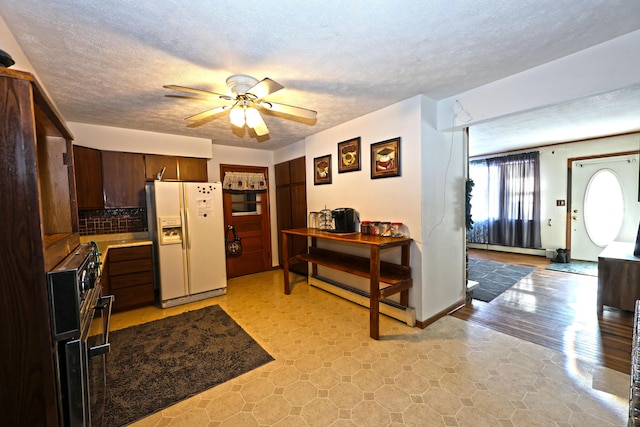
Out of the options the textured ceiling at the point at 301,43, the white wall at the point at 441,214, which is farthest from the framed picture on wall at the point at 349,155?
the white wall at the point at 441,214

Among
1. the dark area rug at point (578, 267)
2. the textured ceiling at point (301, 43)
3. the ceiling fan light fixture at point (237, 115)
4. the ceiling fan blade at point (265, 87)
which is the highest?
the textured ceiling at point (301, 43)

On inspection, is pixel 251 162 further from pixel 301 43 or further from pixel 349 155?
pixel 301 43

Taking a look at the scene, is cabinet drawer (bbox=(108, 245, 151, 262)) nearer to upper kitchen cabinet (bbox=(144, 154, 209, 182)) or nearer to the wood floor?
upper kitchen cabinet (bbox=(144, 154, 209, 182))

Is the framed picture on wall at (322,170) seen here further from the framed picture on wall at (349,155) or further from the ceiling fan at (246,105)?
the ceiling fan at (246,105)

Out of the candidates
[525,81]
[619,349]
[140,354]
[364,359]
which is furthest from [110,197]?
[619,349]

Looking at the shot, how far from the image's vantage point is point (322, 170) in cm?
389

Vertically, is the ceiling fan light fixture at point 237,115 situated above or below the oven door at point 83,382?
above

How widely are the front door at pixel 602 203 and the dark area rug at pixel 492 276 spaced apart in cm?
136

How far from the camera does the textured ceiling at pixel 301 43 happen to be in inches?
56.4

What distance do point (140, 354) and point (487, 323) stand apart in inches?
134

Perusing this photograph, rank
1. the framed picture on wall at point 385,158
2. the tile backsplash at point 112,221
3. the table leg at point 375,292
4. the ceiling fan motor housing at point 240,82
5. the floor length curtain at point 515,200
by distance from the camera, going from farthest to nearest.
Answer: the floor length curtain at point 515,200, the tile backsplash at point 112,221, the framed picture on wall at point 385,158, the table leg at point 375,292, the ceiling fan motor housing at point 240,82

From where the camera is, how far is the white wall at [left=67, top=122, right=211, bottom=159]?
3279mm

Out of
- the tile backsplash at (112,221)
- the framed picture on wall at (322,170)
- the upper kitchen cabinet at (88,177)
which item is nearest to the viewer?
the upper kitchen cabinet at (88,177)

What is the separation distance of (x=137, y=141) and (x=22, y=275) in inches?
133
